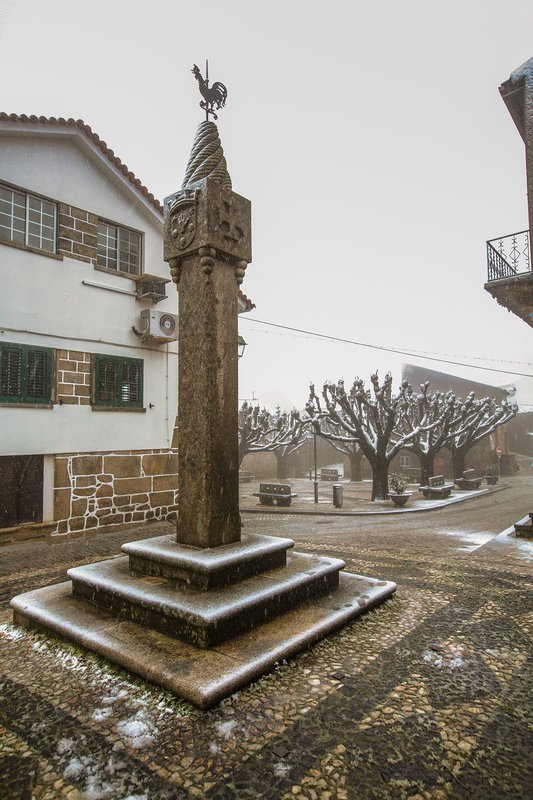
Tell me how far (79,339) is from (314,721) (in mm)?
8039

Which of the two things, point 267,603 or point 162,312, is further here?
point 162,312

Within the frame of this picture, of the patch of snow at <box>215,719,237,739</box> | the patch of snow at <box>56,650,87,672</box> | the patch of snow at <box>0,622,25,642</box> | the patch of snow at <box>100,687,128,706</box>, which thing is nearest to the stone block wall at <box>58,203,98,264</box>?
the patch of snow at <box>0,622,25,642</box>

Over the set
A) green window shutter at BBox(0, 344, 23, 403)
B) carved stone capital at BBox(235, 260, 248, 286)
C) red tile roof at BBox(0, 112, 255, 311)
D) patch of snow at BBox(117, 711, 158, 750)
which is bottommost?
patch of snow at BBox(117, 711, 158, 750)

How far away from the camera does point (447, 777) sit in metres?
2.15

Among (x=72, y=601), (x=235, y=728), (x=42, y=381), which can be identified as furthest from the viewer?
(x=42, y=381)

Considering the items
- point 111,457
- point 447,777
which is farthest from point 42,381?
point 447,777

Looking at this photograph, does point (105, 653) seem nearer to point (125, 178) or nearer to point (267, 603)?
point (267, 603)

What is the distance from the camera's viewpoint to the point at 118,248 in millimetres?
9805

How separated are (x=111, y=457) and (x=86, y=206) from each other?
5.33m

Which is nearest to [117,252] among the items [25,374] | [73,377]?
[73,377]

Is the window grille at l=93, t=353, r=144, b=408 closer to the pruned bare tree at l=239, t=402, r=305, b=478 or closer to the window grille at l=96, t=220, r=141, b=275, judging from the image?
the window grille at l=96, t=220, r=141, b=275

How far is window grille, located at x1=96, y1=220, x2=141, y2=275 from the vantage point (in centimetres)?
954

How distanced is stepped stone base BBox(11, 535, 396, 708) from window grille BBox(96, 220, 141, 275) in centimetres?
709

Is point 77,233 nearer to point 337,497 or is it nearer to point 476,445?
point 337,497
